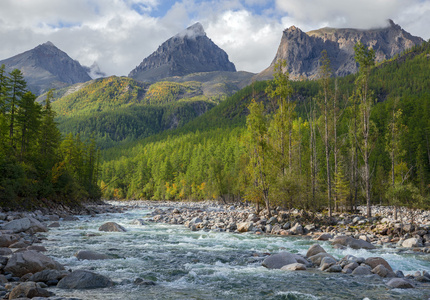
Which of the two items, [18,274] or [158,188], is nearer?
[18,274]

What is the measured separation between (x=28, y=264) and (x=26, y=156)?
115 ft

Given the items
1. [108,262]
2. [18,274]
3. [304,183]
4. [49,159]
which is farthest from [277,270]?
[49,159]

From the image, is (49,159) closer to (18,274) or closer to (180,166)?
(18,274)

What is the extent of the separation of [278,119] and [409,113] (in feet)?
253

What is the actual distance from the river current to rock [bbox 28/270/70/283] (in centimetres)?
88

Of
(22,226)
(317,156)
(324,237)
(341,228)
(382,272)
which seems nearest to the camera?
(382,272)

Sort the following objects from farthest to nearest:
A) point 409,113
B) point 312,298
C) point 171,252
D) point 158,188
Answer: point 158,188 < point 409,113 < point 171,252 < point 312,298

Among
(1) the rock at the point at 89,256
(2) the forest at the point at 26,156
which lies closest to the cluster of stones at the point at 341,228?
(1) the rock at the point at 89,256

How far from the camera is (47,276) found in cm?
1009

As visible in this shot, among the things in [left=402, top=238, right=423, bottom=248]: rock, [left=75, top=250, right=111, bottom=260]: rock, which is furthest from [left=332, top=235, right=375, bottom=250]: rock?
[left=75, top=250, right=111, bottom=260]: rock

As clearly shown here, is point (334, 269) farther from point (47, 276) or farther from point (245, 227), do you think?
point (245, 227)

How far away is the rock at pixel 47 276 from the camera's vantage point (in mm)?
9984

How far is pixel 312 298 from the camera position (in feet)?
29.8

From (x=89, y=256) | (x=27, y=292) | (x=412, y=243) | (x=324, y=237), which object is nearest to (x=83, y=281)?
(x=27, y=292)
